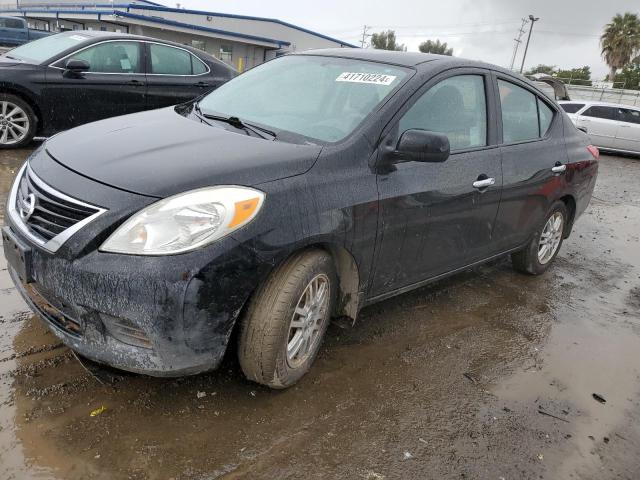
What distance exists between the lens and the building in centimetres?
3027

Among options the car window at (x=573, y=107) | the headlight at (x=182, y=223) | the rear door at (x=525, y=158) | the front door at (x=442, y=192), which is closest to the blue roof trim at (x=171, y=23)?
the car window at (x=573, y=107)

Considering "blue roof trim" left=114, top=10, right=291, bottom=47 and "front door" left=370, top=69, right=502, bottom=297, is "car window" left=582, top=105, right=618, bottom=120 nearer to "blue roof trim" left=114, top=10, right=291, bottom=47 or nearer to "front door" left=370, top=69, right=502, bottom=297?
"front door" left=370, top=69, right=502, bottom=297

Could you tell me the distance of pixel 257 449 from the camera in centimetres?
234

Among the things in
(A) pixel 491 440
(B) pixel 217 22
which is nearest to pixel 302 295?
(A) pixel 491 440

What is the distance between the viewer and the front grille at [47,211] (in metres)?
2.20

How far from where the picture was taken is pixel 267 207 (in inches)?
91.7

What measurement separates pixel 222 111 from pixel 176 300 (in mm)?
1613

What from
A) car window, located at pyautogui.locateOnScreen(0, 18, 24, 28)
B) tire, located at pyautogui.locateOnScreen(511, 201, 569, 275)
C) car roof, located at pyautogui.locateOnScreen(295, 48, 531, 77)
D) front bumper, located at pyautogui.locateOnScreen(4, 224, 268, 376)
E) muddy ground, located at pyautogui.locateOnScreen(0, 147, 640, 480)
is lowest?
muddy ground, located at pyautogui.locateOnScreen(0, 147, 640, 480)

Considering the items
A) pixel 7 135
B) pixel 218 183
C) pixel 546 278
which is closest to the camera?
pixel 218 183

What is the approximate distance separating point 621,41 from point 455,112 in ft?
166

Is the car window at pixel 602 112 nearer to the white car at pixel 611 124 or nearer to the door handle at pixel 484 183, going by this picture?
the white car at pixel 611 124

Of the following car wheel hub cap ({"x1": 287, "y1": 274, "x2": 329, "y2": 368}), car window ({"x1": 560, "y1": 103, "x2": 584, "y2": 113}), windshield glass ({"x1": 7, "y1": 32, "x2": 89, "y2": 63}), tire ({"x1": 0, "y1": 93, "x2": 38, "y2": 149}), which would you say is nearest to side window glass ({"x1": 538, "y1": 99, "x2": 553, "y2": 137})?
car wheel hub cap ({"x1": 287, "y1": 274, "x2": 329, "y2": 368})

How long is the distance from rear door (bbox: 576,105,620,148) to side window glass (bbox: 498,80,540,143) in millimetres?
12037

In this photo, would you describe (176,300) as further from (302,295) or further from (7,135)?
(7,135)
